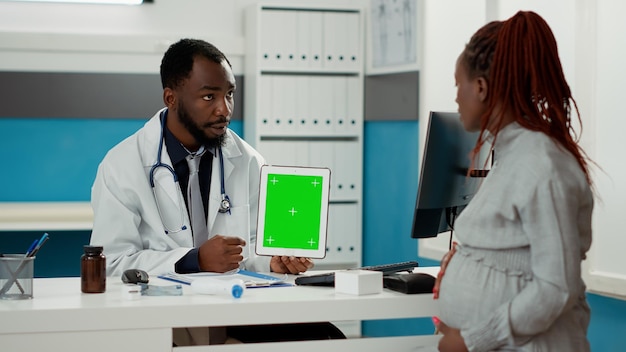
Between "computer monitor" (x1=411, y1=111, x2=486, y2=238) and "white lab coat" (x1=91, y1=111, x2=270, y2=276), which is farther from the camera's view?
"white lab coat" (x1=91, y1=111, x2=270, y2=276)

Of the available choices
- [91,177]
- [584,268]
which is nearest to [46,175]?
[91,177]

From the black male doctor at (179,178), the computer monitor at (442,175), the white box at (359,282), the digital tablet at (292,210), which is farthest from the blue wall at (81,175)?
the white box at (359,282)

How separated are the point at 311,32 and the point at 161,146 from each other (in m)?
1.89

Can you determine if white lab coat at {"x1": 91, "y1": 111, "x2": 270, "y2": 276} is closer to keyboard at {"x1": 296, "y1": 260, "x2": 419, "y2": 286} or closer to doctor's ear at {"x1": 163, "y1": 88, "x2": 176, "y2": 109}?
doctor's ear at {"x1": 163, "y1": 88, "x2": 176, "y2": 109}

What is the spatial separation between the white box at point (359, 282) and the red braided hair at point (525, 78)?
40cm

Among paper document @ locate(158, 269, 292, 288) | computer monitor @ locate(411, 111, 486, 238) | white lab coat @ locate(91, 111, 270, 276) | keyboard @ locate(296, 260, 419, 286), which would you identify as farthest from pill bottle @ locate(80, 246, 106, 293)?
computer monitor @ locate(411, 111, 486, 238)

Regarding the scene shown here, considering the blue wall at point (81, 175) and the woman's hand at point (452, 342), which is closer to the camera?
the woman's hand at point (452, 342)

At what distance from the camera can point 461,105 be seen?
1.61 meters

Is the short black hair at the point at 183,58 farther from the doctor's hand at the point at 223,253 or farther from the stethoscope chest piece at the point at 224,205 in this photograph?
the doctor's hand at the point at 223,253

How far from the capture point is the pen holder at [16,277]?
1.71 metres

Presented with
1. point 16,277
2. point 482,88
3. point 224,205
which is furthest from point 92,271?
point 482,88

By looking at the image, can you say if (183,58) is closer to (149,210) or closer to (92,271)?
(149,210)

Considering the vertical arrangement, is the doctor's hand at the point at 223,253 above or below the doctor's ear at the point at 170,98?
below

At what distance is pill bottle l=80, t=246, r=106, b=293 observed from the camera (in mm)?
1776
